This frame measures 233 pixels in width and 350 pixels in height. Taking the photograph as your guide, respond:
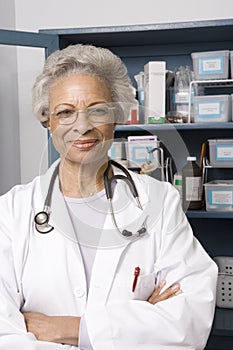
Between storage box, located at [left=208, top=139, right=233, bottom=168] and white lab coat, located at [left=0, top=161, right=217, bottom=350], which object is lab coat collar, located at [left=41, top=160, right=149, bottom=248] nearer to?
white lab coat, located at [left=0, top=161, right=217, bottom=350]

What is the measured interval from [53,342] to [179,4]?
5.62ft

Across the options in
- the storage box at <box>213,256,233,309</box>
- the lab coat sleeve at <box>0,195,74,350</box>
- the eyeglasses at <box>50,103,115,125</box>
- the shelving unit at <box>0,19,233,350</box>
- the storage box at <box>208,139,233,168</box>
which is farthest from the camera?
the storage box at <box>213,256,233,309</box>

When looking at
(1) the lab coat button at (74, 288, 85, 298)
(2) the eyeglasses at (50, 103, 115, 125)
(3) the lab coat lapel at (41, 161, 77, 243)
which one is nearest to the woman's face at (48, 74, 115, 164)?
(2) the eyeglasses at (50, 103, 115, 125)

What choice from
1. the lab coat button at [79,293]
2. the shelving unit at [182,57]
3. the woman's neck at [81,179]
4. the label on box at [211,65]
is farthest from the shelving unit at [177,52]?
the lab coat button at [79,293]

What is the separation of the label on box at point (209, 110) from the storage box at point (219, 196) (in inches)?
11.6

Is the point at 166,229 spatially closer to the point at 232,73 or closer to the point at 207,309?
the point at 207,309

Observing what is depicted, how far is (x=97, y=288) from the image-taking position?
123 cm

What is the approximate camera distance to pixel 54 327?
1.18 metres

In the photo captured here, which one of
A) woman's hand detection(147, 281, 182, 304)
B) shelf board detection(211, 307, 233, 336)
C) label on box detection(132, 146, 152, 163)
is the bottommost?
shelf board detection(211, 307, 233, 336)

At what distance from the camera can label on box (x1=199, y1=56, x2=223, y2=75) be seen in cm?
197

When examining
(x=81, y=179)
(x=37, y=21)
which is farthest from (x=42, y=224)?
(x=37, y=21)

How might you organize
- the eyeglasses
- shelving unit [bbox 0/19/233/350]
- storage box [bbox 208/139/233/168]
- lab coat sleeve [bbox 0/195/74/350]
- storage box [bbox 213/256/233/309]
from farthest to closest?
storage box [bbox 213/256/233/309] → storage box [bbox 208/139/233/168] → shelving unit [bbox 0/19/233/350] → the eyeglasses → lab coat sleeve [bbox 0/195/74/350]

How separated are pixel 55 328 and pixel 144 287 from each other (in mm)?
246

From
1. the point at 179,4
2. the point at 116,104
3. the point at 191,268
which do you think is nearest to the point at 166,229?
the point at 191,268
